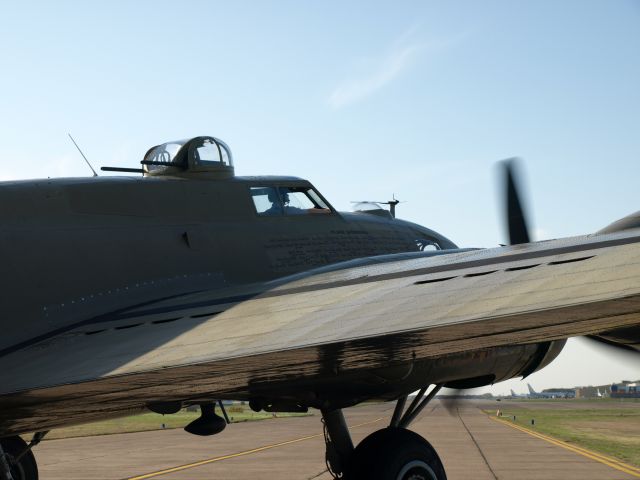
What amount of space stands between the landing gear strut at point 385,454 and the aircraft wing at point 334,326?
5.01ft

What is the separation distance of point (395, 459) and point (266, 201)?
4.29 m

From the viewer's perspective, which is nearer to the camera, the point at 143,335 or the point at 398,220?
the point at 143,335

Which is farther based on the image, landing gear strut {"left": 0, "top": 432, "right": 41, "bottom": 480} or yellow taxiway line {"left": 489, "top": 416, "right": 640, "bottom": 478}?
yellow taxiway line {"left": 489, "top": 416, "right": 640, "bottom": 478}

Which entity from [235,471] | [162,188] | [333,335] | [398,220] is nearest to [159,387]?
[333,335]

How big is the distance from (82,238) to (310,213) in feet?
13.2

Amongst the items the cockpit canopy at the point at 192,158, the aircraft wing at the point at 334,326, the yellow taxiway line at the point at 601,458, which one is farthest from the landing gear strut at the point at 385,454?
the yellow taxiway line at the point at 601,458

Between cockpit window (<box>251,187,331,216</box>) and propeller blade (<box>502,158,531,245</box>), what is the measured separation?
9.30 ft

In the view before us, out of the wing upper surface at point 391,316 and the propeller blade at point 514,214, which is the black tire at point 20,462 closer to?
the wing upper surface at point 391,316

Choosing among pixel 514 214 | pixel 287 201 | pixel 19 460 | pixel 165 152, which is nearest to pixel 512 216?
pixel 514 214

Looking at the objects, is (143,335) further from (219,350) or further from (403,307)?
(403,307)

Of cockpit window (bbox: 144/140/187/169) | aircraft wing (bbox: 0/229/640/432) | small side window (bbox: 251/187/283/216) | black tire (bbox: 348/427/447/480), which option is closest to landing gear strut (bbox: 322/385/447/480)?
black tire (bbox: 348/427/447/480)

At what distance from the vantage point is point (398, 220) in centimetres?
1444

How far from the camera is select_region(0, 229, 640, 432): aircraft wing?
580 centimetres

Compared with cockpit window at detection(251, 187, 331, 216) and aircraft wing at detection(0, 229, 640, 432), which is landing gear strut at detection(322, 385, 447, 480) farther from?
cockpit window at detection(251, 187, 331, 216)
